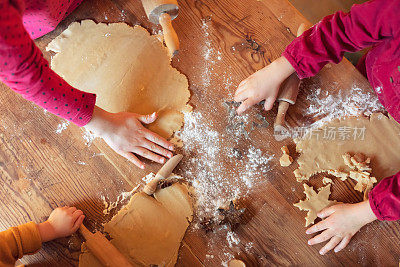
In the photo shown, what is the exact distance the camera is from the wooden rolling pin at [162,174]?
36.9 inches

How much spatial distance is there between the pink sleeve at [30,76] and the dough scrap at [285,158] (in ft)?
1.96

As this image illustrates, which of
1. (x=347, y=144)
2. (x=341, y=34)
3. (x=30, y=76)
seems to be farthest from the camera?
(x=347, y=144)

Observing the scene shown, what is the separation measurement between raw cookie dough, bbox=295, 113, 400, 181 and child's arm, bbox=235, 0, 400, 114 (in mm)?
186

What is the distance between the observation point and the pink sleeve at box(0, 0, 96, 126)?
0.69 metres

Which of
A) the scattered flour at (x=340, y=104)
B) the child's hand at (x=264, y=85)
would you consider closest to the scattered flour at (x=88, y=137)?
the child's hand at (x=264, y=85)

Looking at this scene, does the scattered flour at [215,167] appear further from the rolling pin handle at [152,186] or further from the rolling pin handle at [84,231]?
the rolling pin handle at [84,231]

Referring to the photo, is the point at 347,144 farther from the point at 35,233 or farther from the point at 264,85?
the point at 35,233

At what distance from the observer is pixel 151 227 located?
937mm

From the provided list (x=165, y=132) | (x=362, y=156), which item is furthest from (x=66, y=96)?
(x=362, y=156)

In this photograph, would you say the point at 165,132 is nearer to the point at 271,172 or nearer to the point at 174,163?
→ the point at 174,163

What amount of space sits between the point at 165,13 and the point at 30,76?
42 cm

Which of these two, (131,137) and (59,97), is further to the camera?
(131,137)

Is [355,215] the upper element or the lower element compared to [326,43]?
lower

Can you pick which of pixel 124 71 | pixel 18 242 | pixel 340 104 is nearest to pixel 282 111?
pixel 340 104
